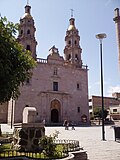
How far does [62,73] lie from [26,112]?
30750mm

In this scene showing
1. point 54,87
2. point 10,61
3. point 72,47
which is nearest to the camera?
point 10,61

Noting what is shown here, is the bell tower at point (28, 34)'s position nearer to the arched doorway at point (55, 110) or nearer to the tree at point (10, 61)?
the arched doorway at point (55, 110)

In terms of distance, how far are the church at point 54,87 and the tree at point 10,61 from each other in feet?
80.4

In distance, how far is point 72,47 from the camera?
43.7 metres

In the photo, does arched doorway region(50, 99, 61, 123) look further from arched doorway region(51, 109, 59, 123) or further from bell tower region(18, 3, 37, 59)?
bell tower region(18, 3, 37, 59)

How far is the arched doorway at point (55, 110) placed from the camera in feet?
129

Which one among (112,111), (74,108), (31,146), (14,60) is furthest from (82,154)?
(112,111)

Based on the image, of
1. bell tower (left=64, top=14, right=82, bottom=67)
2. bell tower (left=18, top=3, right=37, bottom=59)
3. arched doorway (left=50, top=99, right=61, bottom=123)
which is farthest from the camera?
bell tower (left=64, top=14, right=82, bottom=67)

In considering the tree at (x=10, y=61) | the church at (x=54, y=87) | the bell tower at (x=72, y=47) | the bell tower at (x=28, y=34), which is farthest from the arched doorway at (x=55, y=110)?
the tree at (x=10, y=61)

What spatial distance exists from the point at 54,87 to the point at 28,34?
11.2 meters

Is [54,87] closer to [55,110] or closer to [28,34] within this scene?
[55,110]

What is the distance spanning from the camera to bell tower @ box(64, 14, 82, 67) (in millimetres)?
43562

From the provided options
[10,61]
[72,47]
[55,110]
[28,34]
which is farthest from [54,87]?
[10,61]

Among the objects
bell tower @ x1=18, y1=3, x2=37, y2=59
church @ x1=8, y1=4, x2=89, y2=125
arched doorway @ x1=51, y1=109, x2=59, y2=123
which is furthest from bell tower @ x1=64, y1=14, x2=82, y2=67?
arched doorway @ x1=51, y1=109, x2=59, y2=123
